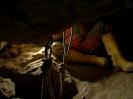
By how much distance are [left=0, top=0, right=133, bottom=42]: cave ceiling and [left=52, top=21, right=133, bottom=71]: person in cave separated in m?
3.54

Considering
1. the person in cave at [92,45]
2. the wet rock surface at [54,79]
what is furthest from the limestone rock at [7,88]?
the person in cave at [92,45]

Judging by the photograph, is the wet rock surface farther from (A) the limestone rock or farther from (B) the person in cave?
(B) the person in cave

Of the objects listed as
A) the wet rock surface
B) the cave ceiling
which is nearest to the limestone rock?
the wet rock surface

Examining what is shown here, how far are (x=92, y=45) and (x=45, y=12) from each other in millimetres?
4402

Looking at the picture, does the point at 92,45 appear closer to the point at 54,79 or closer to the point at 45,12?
the point at 54,79

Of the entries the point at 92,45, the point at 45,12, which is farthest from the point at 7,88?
the point at 45,12

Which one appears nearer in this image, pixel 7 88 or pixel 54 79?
pixel 7 88

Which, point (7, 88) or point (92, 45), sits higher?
point (92, 45)

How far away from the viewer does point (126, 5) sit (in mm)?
2012

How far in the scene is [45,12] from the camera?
6.00 feet

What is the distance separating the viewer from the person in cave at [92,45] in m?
5.65

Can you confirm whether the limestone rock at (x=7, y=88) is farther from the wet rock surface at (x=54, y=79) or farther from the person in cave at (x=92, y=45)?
the person in cave at (x=92, y=45)

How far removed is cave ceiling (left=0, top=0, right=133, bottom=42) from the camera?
5.70 ft

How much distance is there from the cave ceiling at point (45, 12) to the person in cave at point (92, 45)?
354cm
